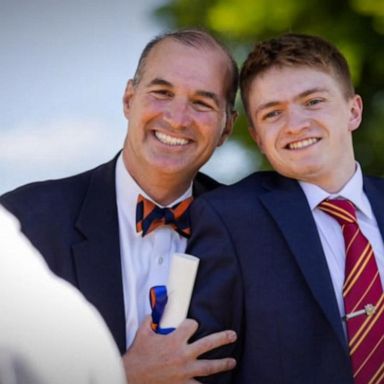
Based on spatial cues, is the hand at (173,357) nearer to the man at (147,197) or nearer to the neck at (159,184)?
the man at (147,197)

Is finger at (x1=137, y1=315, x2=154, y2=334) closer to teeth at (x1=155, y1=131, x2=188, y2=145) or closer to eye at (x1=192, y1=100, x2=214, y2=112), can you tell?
teeth at (x1=155, y1=131, x2=188, y2=145)

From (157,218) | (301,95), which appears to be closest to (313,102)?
(301,95)

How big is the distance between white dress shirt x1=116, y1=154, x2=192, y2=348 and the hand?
0.11m

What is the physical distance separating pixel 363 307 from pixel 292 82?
64 cm

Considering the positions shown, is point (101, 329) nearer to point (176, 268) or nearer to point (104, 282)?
point (176, 268)

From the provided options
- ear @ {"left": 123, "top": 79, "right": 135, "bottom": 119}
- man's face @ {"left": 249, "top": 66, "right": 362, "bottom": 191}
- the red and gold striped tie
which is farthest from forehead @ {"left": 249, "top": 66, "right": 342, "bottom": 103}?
ear @ {"left": 123, "top": 79, "right": 135, "bottom": 119}

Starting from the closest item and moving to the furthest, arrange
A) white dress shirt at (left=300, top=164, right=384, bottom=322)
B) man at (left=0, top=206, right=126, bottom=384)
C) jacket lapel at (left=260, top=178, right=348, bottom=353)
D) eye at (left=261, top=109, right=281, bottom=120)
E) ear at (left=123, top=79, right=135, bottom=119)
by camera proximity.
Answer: man at (left=0, top=206, right=126, bottom=384) → jacket lapel at (left=260, top=178, right=348, bottom=353) → white dress shirt at (left=300, top=164, right=384, bottom=322) → eye at (left=261, top=109, right=281, bottom=120) → ear at (left=123, top=79, right=135, bottom=119)

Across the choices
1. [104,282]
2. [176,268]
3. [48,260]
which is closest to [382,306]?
[176,268]

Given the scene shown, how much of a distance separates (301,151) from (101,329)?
1.51 meters

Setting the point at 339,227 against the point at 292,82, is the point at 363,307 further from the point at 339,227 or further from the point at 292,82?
the point at 292,82

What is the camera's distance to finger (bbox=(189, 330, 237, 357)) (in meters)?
1.91

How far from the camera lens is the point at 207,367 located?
191cm

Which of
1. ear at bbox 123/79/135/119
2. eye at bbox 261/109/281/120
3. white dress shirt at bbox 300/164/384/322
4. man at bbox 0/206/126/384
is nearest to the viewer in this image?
man at bbox 0/206/126/384

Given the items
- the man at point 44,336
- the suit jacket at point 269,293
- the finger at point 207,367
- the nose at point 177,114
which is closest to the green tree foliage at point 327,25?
the nose at point 177,114
